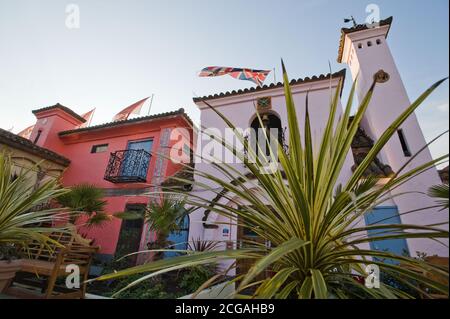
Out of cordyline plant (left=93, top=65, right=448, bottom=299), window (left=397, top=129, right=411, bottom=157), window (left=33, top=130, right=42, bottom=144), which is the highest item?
window (left=33, top=130, right=42, bottom=144)

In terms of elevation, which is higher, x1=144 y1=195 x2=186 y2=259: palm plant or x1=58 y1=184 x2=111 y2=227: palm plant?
x1=58 y1=184 x2=111 y2=227: palm plant

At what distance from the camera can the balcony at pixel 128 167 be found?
7.44 metres

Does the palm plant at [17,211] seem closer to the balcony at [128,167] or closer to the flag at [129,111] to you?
the balcony at [128,167]

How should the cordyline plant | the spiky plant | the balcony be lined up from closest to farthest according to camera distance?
the spiky plant
the cordyline plant
the balcony

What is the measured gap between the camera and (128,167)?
779cm

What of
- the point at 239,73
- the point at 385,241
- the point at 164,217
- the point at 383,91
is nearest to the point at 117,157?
the point at 164,217

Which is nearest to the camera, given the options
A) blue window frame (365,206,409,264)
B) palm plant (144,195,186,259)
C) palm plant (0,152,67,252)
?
palm plant (0,152,67,252)

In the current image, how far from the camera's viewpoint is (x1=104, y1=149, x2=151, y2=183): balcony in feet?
24.4

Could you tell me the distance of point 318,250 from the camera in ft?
2.93

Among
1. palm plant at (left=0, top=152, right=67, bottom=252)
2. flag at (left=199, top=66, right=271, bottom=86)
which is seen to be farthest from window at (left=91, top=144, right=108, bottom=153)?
palm plant at (left=0, top=152, right=67, bottom=252)

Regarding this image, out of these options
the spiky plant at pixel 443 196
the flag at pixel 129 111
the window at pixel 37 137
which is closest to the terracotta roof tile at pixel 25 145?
the window at pixel 37 137

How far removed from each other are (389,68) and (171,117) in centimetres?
714

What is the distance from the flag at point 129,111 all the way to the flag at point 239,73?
14.3ft

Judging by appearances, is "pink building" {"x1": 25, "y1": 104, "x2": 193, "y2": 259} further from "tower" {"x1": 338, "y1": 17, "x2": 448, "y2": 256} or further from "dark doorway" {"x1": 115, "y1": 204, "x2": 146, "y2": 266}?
"tower" {"x1": 338, "y1": 17, "x2": 448, "y2": 256}
